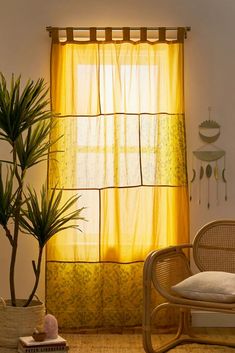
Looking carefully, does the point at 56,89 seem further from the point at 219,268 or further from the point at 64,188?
the point at 219,268

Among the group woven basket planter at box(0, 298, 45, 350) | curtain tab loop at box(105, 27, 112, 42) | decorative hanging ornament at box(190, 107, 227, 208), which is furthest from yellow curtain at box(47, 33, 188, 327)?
woven basket planter at box(0, 298, 45, 350)

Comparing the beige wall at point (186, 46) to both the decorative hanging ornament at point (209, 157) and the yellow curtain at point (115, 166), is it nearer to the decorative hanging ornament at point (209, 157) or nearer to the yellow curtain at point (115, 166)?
the decorative hanging ornament at point (209, 157)

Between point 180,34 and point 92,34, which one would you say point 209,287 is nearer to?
point 180,34

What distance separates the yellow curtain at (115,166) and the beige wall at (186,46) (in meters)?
0.17

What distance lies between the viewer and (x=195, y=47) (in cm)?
514

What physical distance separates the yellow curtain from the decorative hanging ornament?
166mm

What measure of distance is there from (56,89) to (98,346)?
1833 millimetres

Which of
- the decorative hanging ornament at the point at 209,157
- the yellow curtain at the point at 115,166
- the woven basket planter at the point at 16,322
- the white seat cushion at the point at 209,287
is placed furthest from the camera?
the decorative hanging ornament at the point at 209,157

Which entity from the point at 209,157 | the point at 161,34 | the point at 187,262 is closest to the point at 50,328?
the point at 187,262

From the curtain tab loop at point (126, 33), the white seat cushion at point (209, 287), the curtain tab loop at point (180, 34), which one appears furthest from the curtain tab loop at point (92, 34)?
the white seat cushion at point (209, 287)

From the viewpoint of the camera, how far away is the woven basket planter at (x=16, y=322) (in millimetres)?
4211

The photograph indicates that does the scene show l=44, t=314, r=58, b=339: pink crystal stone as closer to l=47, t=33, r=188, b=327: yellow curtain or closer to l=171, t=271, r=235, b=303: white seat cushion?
l=171, t=271, r=235, b=303: white seat cushion

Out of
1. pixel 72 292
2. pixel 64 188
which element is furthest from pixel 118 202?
pixel 72 292

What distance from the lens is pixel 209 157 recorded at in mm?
5094
